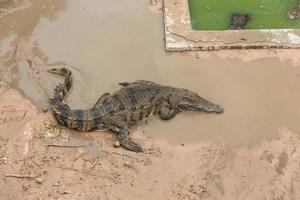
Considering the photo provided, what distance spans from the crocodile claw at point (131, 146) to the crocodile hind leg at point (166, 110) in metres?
0.65

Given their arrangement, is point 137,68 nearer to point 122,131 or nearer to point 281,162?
point 122,131

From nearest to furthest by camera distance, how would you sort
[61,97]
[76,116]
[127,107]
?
1. [76,116]
2. [127,107]
3. [61,97]

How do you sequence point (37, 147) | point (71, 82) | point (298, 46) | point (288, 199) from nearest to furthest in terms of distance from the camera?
point (288, 199)
point (37, 147)
point (71, 82)
point (298, 46)

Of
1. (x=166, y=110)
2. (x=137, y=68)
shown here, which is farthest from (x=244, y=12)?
(x=166, y=110)

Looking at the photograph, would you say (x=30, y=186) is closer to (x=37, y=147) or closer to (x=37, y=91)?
(x=37, y=147)

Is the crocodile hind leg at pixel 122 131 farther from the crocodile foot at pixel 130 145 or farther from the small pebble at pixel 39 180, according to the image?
the small pebble at pixel 39 180

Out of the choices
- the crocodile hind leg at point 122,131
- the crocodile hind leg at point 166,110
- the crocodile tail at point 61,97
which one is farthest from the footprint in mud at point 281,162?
the crocodile tail at point 61,97

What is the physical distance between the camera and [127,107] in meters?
6.50

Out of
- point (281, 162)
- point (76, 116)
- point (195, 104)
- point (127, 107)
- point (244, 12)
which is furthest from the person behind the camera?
point (244, 12)

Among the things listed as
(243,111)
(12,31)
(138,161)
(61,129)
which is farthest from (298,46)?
(12,31)

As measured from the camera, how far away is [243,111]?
680 cm

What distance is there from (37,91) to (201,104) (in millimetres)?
2292

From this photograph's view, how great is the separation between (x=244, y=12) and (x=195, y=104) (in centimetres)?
256

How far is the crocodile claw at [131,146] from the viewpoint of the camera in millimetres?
6172
